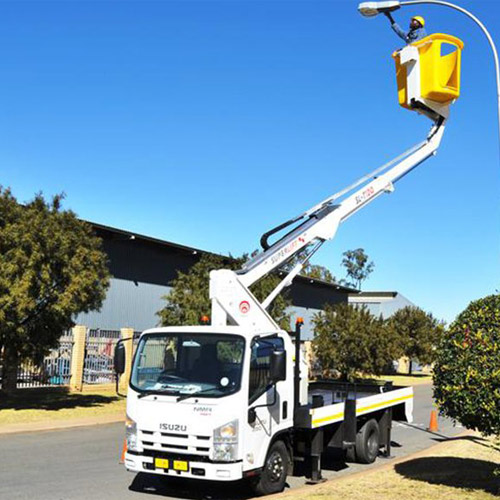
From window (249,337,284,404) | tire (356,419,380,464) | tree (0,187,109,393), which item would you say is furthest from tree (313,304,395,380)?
window (249,337,284,404)

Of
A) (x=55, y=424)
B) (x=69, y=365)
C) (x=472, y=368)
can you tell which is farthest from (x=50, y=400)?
(x=472, y=368)

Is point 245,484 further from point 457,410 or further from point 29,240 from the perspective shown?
point 29,240

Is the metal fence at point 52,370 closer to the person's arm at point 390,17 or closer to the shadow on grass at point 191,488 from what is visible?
the shadow on grass at point 191,488

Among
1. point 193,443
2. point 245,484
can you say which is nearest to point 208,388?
point 193,443

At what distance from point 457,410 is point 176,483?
432cm

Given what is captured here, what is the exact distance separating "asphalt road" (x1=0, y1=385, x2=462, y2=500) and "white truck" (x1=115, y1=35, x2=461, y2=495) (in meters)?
0.80

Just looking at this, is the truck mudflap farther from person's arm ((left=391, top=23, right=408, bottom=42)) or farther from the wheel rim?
person's arm ((left=391, top=23, right=408, bottom=42))

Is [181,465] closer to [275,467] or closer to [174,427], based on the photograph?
[174,427]

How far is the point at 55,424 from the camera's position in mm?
16406

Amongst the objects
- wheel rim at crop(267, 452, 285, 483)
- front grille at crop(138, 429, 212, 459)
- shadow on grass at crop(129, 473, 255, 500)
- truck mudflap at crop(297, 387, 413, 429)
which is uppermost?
truck mudflap at crop(297, 387, 413, 429)

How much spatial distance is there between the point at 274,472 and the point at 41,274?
458 inches

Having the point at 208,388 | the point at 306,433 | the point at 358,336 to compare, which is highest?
the point at 358,336

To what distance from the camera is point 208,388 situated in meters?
8.27

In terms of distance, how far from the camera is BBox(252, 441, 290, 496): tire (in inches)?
341
